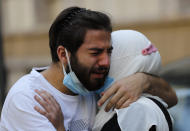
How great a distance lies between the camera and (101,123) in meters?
2.80

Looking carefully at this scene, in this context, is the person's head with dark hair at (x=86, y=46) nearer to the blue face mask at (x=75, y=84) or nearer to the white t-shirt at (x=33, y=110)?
the blue face mask at (x=75, y=84)

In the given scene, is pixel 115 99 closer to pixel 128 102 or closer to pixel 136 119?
pixel 128 102

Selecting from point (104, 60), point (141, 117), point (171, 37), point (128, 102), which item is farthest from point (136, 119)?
point (171, 37)

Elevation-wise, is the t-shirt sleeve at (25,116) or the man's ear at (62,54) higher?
the man's ear at (62,54)

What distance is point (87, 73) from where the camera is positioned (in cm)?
268

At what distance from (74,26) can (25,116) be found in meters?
0.65

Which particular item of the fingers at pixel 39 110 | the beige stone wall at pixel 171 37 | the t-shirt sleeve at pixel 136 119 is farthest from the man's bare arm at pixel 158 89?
the beige stone wall at pixel 171 37

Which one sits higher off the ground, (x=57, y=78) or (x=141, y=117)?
(x=57, y=78)

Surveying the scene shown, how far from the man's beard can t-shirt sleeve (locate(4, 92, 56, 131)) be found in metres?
0.33

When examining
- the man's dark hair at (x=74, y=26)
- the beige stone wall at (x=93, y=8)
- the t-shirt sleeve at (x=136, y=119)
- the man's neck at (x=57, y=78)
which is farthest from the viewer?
the beige stone wall at (x=93, y=8)

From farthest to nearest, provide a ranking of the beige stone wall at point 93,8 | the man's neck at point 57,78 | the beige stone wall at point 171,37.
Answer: the beige stone wall at point 93,8, the beige stone wall at point 171,37, the man's neck at point 57,78

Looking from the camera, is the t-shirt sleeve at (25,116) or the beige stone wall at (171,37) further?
the beige stone wall at (171,37)

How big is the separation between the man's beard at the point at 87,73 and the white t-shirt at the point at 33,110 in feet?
0.60

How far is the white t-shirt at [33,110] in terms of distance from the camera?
2.61 m
